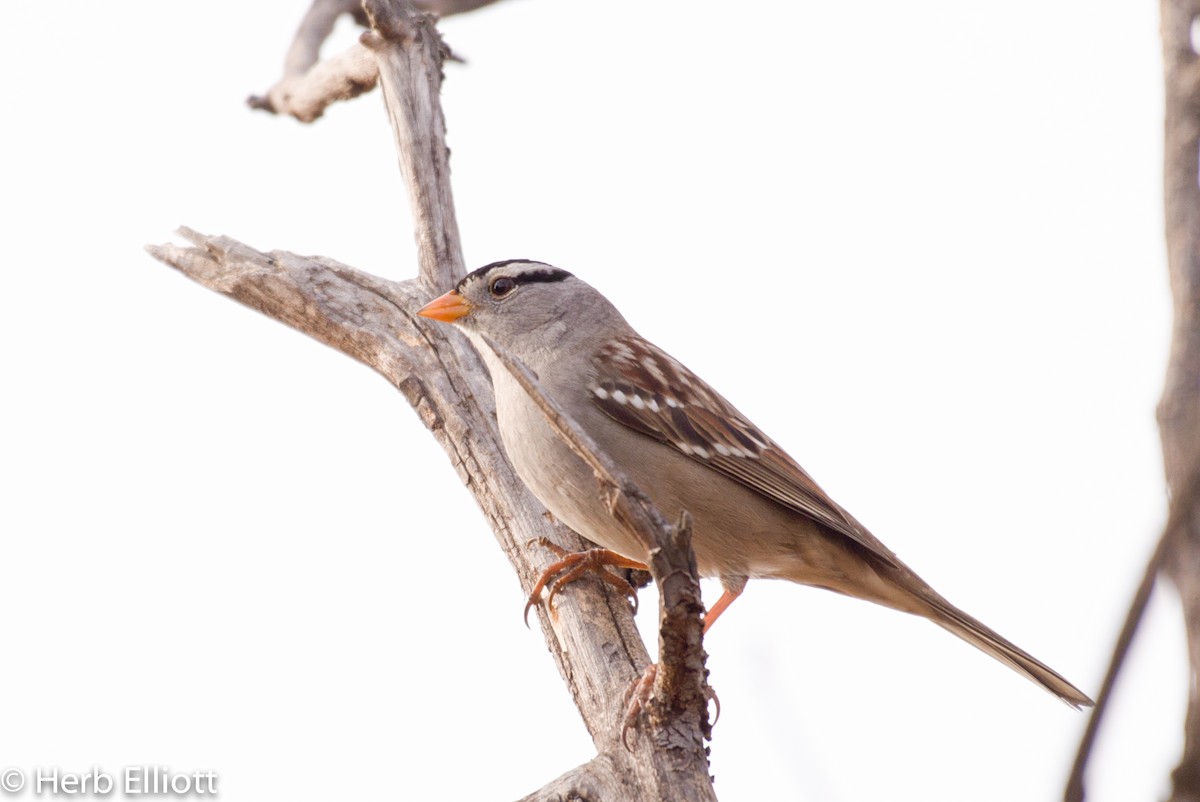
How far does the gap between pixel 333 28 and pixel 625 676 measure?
13.7 ft

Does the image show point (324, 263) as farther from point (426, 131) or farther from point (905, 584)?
point (905, 584)

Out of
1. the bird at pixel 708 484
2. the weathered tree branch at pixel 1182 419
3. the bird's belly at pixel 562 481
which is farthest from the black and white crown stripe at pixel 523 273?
the weathered tree branch at pixel 1182 419

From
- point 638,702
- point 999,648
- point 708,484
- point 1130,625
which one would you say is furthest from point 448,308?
point 1130,625

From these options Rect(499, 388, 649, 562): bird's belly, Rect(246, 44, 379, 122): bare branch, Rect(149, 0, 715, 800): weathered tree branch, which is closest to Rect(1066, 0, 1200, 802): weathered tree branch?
Rect(149, 0, 715, 800): weathered tree branch

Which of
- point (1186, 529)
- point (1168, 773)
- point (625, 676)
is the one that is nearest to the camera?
point (1168, 773)

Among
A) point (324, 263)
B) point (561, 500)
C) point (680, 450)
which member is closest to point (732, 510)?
point (680, 450)

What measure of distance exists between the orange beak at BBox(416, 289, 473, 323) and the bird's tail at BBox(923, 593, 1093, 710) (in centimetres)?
213

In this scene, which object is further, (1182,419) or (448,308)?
(448,308)

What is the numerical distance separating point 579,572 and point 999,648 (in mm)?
1522

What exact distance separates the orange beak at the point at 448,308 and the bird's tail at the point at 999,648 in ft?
6.98

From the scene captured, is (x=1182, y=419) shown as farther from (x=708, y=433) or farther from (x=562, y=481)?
(x=708, y=433)

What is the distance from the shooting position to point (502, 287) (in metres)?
5.18

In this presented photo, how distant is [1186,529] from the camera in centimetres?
114

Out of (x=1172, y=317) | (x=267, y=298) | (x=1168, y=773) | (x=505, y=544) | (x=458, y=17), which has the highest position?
(x=458, y=17)
